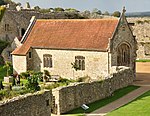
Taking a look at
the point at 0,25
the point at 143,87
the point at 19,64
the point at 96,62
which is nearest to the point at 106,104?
the point at 143,87

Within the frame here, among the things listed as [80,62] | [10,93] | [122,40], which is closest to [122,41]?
[122,40]

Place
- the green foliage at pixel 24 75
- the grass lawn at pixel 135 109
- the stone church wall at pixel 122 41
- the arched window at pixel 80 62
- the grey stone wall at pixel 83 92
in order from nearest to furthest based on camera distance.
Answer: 1. the grass lawn at pixel 135 109
2. the grey stone wall at pixel 83 92
3. the stone church wall at pixel 122 41
4. the arched window at pixel 80 62
5. the green foliage at pixel 24 75

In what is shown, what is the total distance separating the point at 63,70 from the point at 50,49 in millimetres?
2684

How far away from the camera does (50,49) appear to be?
1500 inches

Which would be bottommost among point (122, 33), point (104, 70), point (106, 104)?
point (106, 104)

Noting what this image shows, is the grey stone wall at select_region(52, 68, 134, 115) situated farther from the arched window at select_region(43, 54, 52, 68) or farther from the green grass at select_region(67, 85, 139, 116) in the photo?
the arched window at select_region(43, 54, 52, 68)

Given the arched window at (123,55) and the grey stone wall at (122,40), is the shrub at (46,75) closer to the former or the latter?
the grey stone wall at (122,40)

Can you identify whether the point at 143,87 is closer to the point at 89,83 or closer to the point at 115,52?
the point at 115,52

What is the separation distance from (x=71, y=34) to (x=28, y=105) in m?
19.5

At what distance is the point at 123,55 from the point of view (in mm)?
37031

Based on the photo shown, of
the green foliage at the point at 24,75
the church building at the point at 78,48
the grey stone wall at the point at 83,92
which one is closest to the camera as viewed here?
the grey stone wall at the point at 83,92

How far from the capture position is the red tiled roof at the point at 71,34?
35969 mm

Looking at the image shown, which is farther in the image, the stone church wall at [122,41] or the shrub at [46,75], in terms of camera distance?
the shrub at [46,75]

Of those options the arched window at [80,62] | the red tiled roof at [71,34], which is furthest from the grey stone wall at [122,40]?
the arched window at [80,62]
